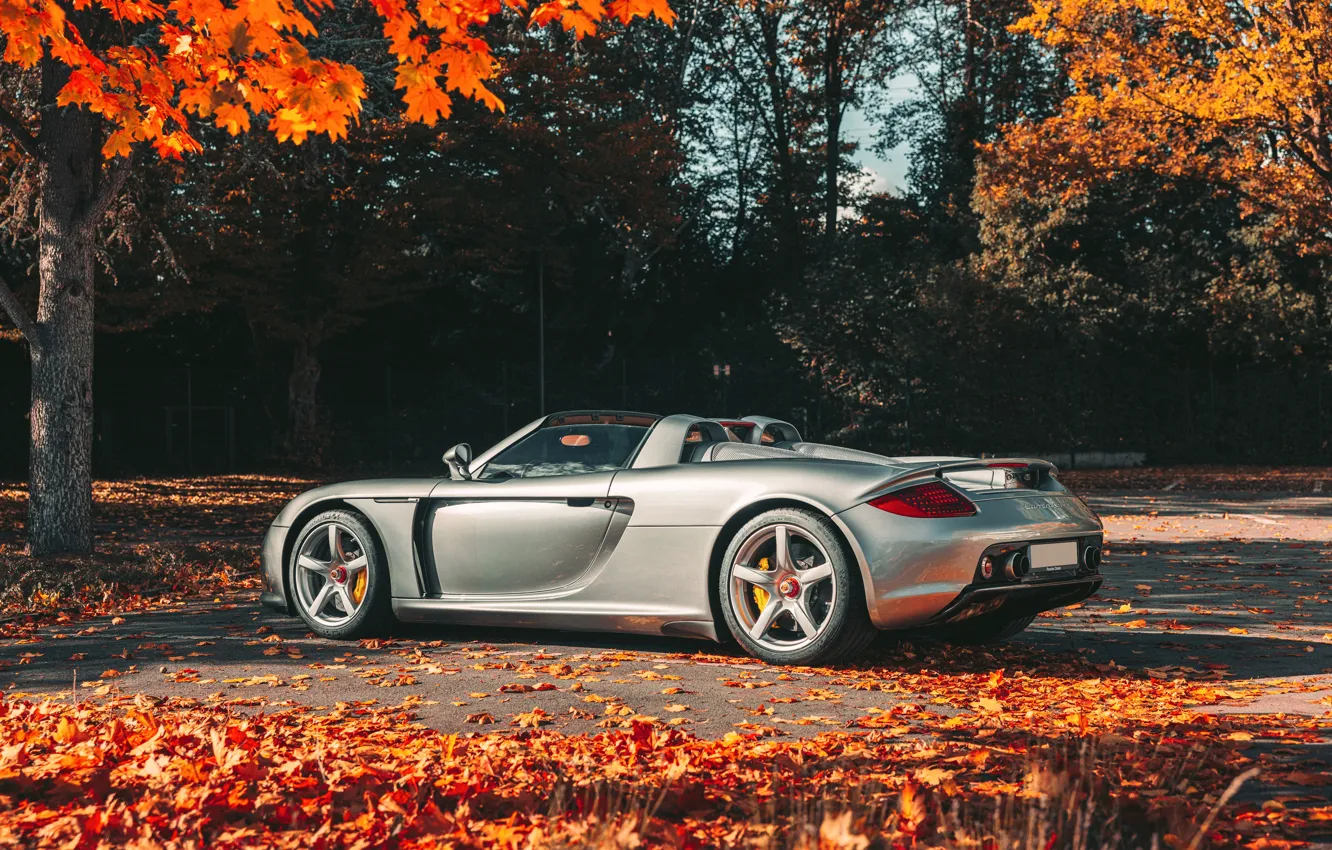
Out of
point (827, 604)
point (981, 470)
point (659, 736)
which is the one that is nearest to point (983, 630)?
point (981, 470)

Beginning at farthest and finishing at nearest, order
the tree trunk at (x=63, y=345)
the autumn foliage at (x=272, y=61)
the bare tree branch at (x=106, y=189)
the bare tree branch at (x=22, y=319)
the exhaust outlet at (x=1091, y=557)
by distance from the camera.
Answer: the bare tree branch at (x=106, y=189), the tree trunk at (x=63, y=345), the bare tree branch at (x=22, y=319), the autumn foliage at (x=272, y=61), the exhaust outlet at (x=1091, y=557)

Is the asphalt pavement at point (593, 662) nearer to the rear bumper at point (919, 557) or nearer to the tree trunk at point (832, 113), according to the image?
the rear bumper at point (919, 557)

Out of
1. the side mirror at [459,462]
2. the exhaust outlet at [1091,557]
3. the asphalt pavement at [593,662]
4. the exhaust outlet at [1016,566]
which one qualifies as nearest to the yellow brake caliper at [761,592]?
the asphalt pavement at [593,662]

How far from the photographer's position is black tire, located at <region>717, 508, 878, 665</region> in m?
6.11

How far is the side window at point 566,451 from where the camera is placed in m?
7.40

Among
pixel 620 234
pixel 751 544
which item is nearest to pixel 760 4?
pixel 620 234

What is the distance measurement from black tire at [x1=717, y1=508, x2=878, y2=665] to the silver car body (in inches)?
2.4

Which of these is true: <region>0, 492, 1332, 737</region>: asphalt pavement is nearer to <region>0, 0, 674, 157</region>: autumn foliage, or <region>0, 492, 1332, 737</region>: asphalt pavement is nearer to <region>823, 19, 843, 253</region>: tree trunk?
<region>0, 0, 674, 157</region>: autumn foliage

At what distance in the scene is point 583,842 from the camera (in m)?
3.30

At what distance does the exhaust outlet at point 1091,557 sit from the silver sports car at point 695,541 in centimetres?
1

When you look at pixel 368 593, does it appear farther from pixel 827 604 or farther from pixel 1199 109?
pixel 1199 109

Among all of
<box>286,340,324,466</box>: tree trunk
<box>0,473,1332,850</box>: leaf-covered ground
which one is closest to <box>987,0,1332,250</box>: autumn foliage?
<box>286,340,324,466</box>: tree trunk

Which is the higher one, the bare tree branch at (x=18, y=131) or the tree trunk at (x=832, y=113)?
the tree trunk at (x=832, y=113)

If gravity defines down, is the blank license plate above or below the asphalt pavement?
above
